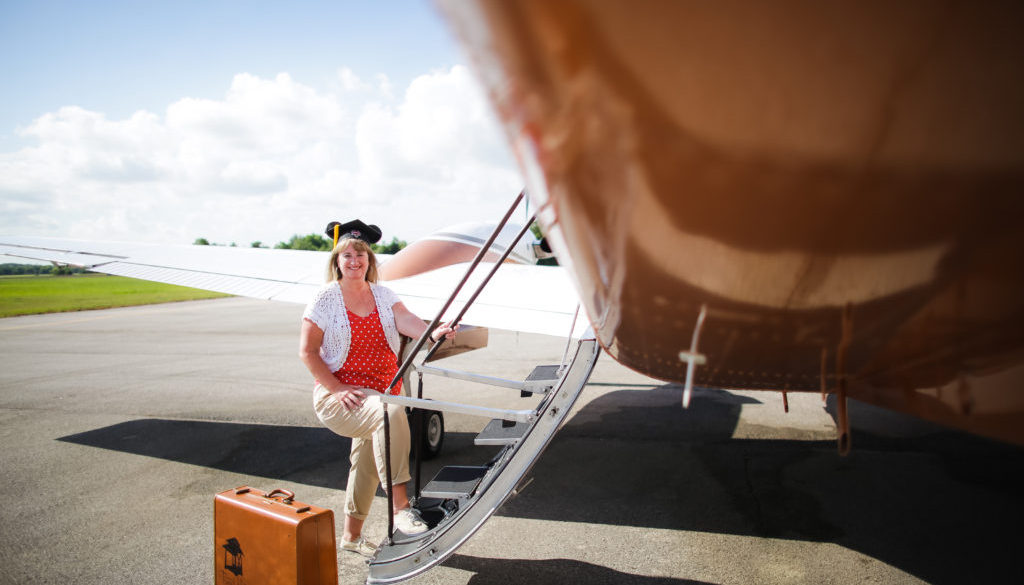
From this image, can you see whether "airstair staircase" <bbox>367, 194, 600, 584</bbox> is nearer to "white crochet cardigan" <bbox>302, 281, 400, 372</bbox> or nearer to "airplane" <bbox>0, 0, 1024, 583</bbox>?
"white crochet cardigan" <bbox>302, 281, 400, 372</bbox>

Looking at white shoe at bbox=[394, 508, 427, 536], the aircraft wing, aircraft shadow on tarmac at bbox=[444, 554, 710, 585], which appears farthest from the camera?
the aircraft wing

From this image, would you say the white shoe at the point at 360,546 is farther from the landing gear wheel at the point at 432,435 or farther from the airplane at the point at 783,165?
the airplane at the point at 783,165

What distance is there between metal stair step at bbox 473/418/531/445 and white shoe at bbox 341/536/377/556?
3.39 feet

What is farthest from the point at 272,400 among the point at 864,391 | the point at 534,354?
the point at 864,391

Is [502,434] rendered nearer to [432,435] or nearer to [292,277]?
[432,435]

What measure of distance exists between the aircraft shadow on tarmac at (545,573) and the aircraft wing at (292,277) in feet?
5.51

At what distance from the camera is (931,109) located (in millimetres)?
774

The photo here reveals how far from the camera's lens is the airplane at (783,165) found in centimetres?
72

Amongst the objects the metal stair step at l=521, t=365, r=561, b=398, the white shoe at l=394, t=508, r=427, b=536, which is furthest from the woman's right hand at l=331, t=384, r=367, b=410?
the metal stair step at l=521, t=365, r=561, b=398

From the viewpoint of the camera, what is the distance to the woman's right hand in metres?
3.49

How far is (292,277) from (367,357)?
3920 millimetres

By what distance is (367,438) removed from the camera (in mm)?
3635

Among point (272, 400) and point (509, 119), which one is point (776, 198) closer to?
point (509, 119)

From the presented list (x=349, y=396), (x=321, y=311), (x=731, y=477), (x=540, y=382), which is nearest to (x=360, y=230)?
(x=321, y=311)
